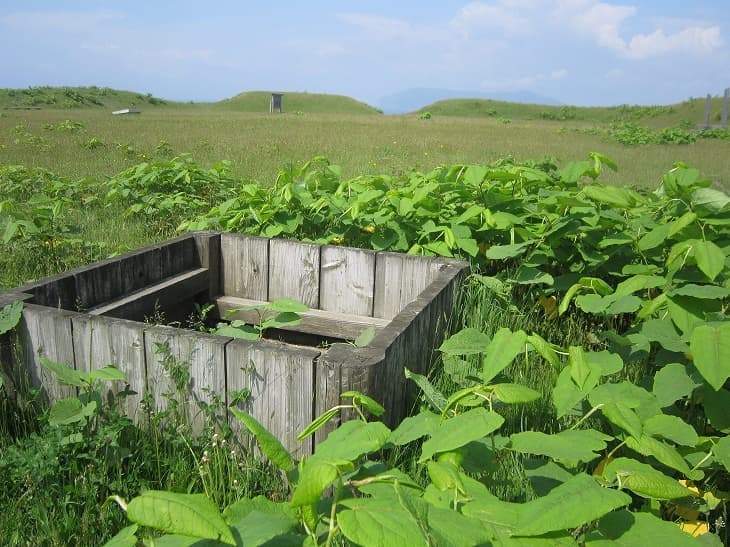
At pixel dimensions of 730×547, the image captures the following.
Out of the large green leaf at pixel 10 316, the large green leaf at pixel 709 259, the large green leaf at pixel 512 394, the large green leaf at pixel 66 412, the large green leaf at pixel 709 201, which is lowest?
the large green leaf at pixel 66 412

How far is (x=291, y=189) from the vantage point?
3734mm

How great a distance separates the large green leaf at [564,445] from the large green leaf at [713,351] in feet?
1.37

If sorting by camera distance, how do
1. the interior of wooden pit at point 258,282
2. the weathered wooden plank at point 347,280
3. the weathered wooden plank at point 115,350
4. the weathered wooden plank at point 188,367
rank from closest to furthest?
the weathered wooden plank at point 188,367 → the weathered wooden plank at point 115,350 → the interior of wooden pit at point 258,282 → the weathered wooden plank at point 347,280

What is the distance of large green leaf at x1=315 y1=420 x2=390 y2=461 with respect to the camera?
3.53ft

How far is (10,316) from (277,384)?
103cm

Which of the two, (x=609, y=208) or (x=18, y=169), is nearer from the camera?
(x=609, y=208)

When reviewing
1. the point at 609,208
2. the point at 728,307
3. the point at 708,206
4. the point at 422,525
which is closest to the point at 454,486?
the point at 422,525

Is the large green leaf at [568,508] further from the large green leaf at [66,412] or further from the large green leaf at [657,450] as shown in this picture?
the large green leaf at [66,412]

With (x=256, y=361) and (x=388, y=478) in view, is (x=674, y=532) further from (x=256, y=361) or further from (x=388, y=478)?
(x=256, y=361)

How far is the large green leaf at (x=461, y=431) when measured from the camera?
1110 millimetres

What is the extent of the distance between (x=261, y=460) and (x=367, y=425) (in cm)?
93

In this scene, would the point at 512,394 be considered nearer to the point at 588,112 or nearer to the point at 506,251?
the point at 506,251

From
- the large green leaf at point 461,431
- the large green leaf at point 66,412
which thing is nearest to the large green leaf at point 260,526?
the large green leaf at point 461,431

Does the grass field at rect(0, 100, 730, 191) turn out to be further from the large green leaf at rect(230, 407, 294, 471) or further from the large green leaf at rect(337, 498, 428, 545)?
the large green leaf at rect(337, 498, 428, 545)
